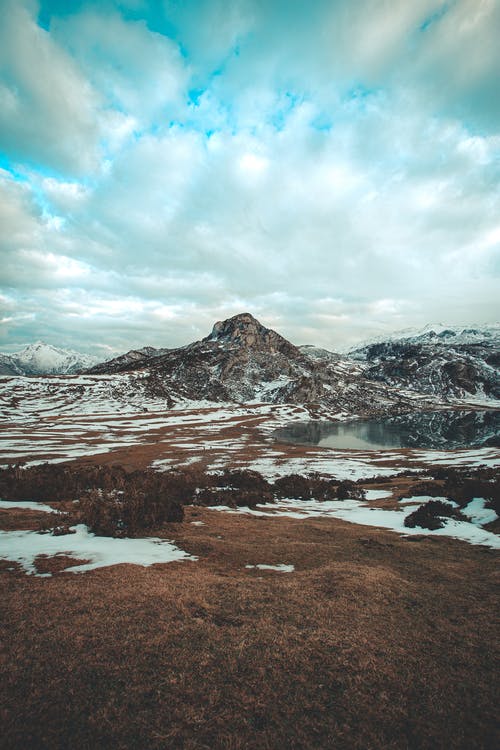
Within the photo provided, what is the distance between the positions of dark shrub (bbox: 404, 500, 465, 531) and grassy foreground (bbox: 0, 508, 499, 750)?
21.2ft

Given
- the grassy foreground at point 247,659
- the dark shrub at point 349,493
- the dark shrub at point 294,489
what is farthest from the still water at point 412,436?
the grassy foreground at point 247,659

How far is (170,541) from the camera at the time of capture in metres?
12.2

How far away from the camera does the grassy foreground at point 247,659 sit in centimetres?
411

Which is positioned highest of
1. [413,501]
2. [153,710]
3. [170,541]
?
[153,710]

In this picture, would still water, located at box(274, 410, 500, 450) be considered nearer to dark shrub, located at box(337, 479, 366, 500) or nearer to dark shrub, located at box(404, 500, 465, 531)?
dark shrub, located at box(337, 479, 366, 500)

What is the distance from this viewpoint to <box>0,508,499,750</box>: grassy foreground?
411 cm

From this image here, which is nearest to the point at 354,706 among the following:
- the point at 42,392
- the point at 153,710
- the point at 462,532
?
the point at 153,710

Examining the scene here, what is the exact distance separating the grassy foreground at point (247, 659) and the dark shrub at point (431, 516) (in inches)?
255

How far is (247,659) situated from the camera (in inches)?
213

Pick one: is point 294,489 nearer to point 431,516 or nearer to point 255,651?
point 431,516

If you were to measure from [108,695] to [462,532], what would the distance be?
593 inches

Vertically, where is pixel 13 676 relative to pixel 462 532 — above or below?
above

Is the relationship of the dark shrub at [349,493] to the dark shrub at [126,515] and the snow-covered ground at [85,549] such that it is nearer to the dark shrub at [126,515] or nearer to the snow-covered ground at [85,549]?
the dark shrub at [126,515]

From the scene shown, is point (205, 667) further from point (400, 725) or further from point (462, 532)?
point (462, 532)
